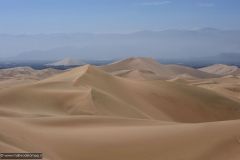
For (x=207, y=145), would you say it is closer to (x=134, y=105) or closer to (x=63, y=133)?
(x=63, y=133)

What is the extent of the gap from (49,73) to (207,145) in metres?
74.7

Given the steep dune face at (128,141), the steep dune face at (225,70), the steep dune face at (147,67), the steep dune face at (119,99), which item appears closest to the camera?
the steep dune face at (128,141)

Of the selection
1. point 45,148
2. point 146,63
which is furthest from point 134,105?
point 146,63

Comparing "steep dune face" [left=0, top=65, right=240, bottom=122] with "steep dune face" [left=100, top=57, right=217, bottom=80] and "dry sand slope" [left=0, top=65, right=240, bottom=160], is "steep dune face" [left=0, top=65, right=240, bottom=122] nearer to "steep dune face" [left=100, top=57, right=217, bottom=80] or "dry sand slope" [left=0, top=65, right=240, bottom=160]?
"dry sand slope" [left=0, top=65, right=240, bottom=160]

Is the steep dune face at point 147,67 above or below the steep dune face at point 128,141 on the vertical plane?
below

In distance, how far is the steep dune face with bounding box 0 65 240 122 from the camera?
20812 millimetres

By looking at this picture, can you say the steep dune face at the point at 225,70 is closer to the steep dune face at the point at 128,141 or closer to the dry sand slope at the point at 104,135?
the dry sand slope at the point at 104,135

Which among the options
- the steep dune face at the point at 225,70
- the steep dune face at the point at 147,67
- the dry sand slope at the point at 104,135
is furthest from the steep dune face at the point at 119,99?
the steep dune face at the point at 225,70

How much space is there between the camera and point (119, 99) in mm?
25000

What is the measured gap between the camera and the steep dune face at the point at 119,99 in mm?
20812

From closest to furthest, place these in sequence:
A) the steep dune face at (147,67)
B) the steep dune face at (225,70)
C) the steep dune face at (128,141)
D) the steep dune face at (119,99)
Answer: the steep dune face at (128,141) < the steep dune face at (119,99) < the steep dune face at (147,67) < the steep dune face at (225,70)

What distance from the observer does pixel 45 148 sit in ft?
30.5

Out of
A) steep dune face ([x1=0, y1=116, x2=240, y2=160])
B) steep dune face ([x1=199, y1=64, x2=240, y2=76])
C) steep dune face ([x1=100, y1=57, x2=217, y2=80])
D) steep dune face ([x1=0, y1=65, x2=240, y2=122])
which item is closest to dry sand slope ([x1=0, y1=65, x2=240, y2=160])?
steep dune face ([x1=0, y1=116, x2=240, y2=160])

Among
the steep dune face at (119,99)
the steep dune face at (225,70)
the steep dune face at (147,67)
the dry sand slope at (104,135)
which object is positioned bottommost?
the steep dune face at (225,70)
